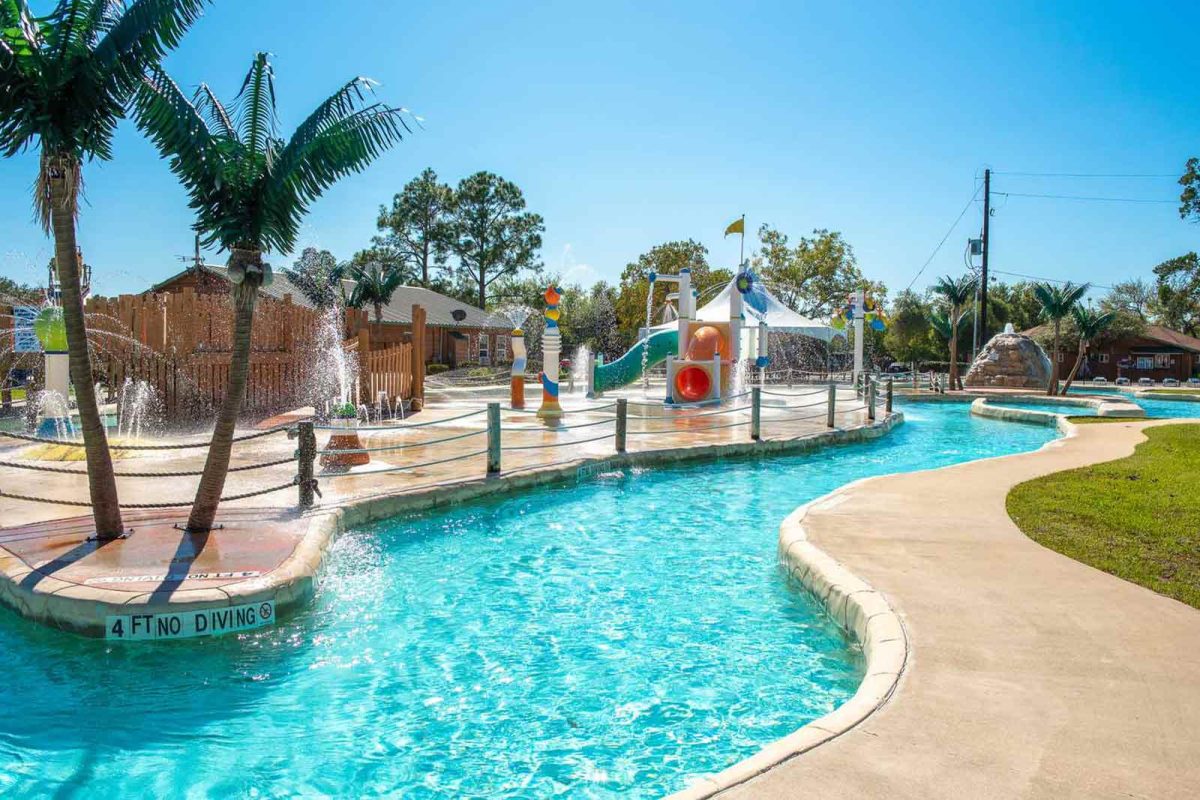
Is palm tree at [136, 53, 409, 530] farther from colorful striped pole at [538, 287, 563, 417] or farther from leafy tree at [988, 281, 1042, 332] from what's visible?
leafy tree at [988, 281, 1042, 332]

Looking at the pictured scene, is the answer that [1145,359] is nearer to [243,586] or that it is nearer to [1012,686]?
[1012,686]

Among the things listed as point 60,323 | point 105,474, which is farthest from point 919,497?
point 60,323

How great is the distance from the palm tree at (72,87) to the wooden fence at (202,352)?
861 centimetres

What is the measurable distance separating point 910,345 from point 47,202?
1978 inches

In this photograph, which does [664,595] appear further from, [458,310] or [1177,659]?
[458,310]

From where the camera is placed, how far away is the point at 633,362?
25438mm

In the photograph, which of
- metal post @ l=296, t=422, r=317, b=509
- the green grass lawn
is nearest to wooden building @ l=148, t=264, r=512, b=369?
metal post @ l=296, t=422, r=317, b=509

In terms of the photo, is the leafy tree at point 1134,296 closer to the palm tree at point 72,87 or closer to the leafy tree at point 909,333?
the leafy tree at point 909,333

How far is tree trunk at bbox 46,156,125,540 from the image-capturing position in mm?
6047

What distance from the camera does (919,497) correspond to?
865cm

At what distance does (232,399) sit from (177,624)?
1957mm

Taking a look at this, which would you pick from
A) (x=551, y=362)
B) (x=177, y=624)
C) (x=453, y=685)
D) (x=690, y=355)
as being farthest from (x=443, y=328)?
(x=453, y=685)

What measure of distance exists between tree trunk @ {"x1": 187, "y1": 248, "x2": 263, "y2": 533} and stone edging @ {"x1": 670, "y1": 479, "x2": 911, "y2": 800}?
Result: 15.2 ft

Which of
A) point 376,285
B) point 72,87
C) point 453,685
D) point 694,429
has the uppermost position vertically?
point 376,285
